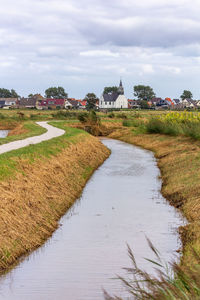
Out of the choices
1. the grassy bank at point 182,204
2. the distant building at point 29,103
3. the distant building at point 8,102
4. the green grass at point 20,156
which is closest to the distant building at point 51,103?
the distant building at point 29,103

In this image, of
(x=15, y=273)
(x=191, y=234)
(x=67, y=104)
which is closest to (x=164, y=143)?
(x=191, y=234)

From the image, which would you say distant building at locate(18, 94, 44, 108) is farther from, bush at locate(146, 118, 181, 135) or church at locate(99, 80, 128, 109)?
bush at locate(146, 118, 181, 135)

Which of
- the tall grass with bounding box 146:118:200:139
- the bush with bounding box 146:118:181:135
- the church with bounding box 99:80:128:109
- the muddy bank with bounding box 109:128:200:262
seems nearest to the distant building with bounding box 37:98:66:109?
the church with bounding box 99:80:128:109

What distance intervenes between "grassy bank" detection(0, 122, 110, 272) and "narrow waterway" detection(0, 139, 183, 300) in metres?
0.38

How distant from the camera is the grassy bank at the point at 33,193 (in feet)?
36.8

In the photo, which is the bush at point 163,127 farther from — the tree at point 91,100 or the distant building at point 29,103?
the distant building at point 29,103

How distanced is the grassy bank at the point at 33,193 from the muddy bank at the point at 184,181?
4052mm

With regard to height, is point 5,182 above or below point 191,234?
above

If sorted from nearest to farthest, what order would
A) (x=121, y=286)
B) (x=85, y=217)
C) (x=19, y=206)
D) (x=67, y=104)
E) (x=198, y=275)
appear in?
(x=198, y=275) < (x=121, y=286) < (x=19, y=206) < (x=85, y=217) < (x=67, y=104)

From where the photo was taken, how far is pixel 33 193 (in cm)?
1486

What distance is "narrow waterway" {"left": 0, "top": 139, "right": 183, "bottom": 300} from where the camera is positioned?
29.5 feet

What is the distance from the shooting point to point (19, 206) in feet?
42.5

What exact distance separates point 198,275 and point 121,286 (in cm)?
525

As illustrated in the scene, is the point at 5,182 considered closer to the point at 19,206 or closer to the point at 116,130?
the point at 19,206
